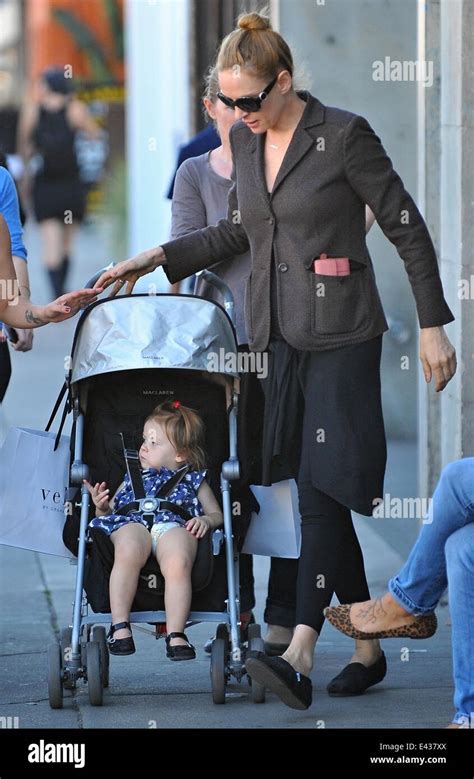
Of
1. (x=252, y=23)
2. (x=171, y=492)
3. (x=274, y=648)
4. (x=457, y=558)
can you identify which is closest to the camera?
(x=457, y=558)

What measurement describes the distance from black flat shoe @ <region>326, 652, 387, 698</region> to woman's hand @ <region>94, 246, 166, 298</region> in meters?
1.41

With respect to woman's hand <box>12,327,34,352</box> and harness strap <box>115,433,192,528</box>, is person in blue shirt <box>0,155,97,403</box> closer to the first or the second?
woman's hand <box>12,327,34,352</box>

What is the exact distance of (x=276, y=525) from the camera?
5.43 metres

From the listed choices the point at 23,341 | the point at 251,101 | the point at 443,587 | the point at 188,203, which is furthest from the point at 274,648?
the point at 251,101

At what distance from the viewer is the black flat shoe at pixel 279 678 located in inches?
188

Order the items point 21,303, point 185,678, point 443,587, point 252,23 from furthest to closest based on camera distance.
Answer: point 185,678, point 21,303, point 252,23, point 443,587

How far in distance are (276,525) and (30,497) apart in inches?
31.6

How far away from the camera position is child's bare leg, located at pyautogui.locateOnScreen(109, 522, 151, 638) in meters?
5.09

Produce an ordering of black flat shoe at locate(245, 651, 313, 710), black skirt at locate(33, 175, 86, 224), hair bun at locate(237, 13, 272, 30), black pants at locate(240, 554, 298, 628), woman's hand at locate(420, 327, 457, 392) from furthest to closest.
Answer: black skirt at locate(33, 175, 86, 224) < black pants at locate(240, 554, 298, 628) < hair bun at locate(237, 13, 272, 30) < woman's hand at locate(420, 327, 457, 392) < black flat shoe at locate(245, 651, 313, 710)

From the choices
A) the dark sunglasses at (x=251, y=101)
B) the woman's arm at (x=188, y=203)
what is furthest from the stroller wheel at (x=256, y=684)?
the dark sunglasses at (x=251, y=101)

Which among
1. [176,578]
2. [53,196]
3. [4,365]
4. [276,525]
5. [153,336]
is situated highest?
[53,196]

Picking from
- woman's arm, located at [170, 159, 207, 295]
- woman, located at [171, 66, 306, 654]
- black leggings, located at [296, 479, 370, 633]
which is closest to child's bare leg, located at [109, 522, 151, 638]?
woman, located at [171, 66, 306, 654]

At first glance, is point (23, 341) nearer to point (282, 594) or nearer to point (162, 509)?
point (162, 509)

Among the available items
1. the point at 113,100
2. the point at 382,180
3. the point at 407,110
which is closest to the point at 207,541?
the point at 382,180
